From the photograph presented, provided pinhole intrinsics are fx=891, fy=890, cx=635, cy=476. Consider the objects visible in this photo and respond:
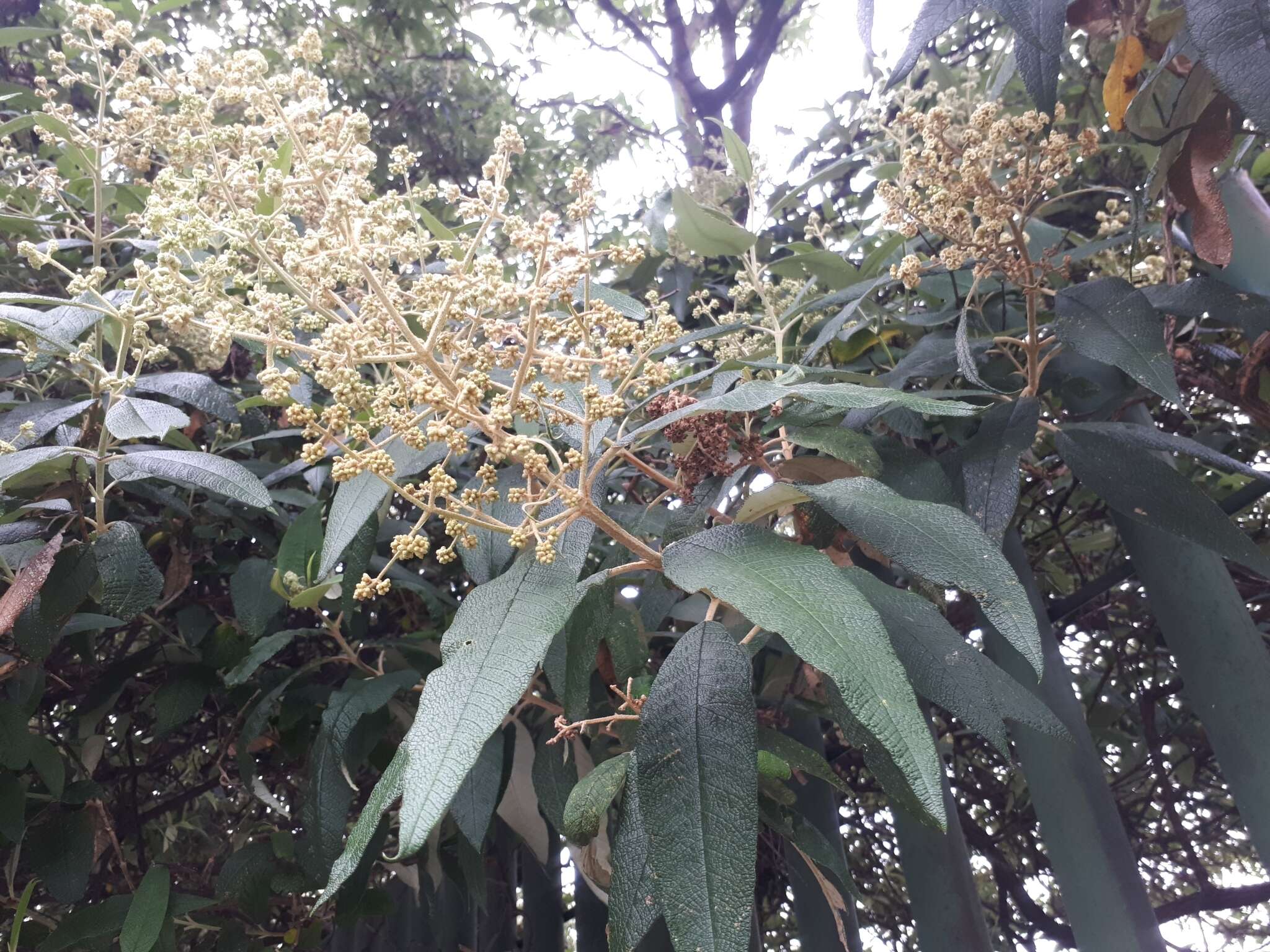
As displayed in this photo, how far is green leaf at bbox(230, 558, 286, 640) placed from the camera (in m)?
1.17

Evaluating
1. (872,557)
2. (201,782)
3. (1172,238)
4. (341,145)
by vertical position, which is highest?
(1172,238)

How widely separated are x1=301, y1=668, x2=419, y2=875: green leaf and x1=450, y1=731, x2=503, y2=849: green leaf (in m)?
0.15

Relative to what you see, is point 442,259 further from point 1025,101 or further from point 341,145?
point 1025,101

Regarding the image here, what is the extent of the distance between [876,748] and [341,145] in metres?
0.82


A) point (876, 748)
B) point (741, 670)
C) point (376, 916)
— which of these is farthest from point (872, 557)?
point (376, 916)

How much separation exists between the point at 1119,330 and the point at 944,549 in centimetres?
47

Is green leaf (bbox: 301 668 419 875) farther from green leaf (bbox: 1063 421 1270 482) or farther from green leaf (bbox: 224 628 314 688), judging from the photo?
green leaf (bbox: 1063 421 1270 482)

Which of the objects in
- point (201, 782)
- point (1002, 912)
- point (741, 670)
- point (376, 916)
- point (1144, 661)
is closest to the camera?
point (741, 670)

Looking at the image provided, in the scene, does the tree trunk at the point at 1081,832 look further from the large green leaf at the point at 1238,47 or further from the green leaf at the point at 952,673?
the large green leaf at the point at 1238,47

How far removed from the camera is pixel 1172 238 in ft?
4.06

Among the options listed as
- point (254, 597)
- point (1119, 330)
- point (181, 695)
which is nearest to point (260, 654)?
point (254, 597)

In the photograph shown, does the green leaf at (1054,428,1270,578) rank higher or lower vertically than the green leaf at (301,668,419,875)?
higher

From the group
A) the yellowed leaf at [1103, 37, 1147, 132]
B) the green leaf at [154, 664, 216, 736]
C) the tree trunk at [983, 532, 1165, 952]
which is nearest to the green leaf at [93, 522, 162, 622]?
the green leaf at [154, 664, 216, 736]

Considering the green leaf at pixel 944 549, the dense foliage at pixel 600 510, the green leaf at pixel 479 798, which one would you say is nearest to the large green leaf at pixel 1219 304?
the dense foliage at pixel 600 510
